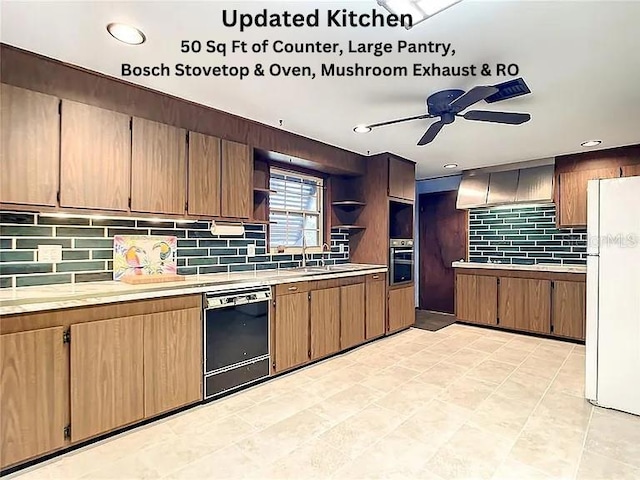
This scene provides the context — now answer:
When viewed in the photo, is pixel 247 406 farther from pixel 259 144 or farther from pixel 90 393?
pixel 259 144

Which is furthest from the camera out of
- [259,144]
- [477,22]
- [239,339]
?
[259,144]

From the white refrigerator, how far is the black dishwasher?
264 centimetres

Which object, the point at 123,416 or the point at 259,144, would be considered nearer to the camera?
the point at 123,416

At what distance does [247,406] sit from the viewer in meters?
2.71

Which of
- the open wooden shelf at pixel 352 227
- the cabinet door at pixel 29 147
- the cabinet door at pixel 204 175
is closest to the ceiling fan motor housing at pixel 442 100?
the cabinet door at pixel 204 175

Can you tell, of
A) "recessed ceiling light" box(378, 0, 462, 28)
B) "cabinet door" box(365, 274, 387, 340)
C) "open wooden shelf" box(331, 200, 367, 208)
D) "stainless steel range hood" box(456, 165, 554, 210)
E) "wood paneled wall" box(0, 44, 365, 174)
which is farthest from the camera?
"stainless steel range hood" box(456, 165, 554, 210)

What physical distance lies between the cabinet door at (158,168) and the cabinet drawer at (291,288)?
3.59 feet

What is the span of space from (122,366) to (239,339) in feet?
2.97

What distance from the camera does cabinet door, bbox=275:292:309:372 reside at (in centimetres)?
326

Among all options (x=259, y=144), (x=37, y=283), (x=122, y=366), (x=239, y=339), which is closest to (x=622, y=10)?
(x=259, y=144)

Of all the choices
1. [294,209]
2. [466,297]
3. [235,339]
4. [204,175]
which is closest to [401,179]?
[294,209]

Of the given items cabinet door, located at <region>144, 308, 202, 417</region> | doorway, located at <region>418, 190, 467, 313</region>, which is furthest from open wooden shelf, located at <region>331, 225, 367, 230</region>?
cabinet door, located at <region>144, 308, 202, 417</region>

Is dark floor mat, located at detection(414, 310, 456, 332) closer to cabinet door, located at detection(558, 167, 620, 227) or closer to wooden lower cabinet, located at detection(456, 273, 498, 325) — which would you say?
wooden lower cabinet, located at detection(456, 273, 498, 325)

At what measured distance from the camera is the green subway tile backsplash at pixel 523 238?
495 cm
